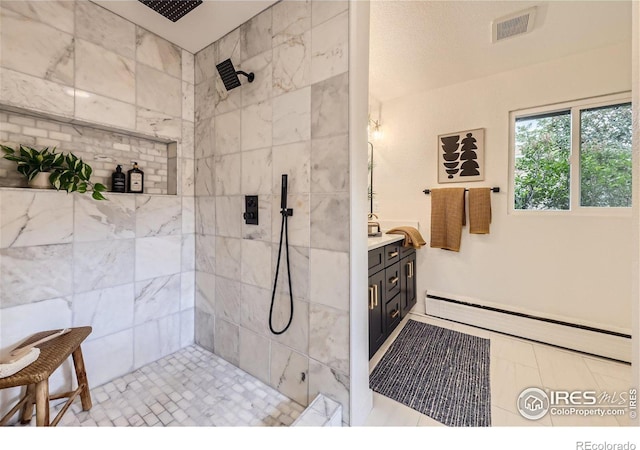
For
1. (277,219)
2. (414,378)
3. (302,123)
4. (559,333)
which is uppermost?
(302,123)

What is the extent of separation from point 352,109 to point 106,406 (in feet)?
6.98

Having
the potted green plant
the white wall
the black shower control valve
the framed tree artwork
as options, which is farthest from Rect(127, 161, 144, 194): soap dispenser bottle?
the framed tree artwork

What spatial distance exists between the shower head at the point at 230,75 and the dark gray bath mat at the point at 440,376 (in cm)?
223

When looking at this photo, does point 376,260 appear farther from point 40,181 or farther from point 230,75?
point 40,181

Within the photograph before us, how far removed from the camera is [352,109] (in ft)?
4.06

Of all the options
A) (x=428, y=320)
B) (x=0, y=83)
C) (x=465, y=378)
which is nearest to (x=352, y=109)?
(x=0, y=83)

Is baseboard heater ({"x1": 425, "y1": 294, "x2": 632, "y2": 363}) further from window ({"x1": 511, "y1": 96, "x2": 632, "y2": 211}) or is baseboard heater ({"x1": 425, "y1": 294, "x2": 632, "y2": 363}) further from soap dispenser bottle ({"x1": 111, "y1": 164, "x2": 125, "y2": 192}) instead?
soap dispenser bottle ({"x1": 111, "y1": 164, "x2": 125, "y2": 192})

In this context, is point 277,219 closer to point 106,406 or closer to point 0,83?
point 106,406

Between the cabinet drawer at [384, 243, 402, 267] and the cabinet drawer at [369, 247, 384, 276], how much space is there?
0.30 feet

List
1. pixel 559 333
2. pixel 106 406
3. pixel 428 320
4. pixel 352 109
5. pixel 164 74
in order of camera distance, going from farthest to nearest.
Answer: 1. pixel 428 320
2. pixel 559 333
3. pixel 164 74
4. pixel 106 406
5. pixel 352 109

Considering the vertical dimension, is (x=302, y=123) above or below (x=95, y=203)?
above

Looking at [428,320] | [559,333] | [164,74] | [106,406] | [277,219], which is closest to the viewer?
[106,406]

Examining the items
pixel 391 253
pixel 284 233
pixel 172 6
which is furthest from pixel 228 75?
pixel 391 253

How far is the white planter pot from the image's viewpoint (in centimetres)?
135
